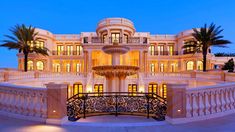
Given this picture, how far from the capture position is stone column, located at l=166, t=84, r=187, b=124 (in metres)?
5.98

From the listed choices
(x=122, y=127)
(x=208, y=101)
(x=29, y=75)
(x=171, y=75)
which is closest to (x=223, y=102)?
(x=208, y=101)

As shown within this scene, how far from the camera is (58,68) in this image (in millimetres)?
38000

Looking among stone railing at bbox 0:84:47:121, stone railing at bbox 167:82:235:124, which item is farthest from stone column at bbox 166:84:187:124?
stone railing at bbox 0:84:47:121

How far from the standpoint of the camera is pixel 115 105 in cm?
784

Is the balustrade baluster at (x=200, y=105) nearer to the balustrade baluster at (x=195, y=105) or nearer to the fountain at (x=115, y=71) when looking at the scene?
the balustrade baluster at (x=195, y=105)

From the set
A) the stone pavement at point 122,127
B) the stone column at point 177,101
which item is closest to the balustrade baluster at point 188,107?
the stone column at point 177,101

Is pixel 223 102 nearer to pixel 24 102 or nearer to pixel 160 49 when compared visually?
pixel 24 102

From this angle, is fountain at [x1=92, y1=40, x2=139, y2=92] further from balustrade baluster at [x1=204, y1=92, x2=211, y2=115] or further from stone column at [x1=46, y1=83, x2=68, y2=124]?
balustrade baluster at [x1=204, y1=92, x2=211, y2=115]

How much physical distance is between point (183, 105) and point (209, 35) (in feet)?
79.1

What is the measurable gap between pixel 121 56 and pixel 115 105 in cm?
2216

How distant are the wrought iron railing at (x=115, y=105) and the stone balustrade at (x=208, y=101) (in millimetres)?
1278

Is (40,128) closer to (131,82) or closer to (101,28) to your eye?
(131,82)

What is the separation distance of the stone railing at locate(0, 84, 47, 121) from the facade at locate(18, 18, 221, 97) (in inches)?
652

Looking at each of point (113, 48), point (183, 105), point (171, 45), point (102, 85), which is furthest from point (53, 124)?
point (171, 45)
